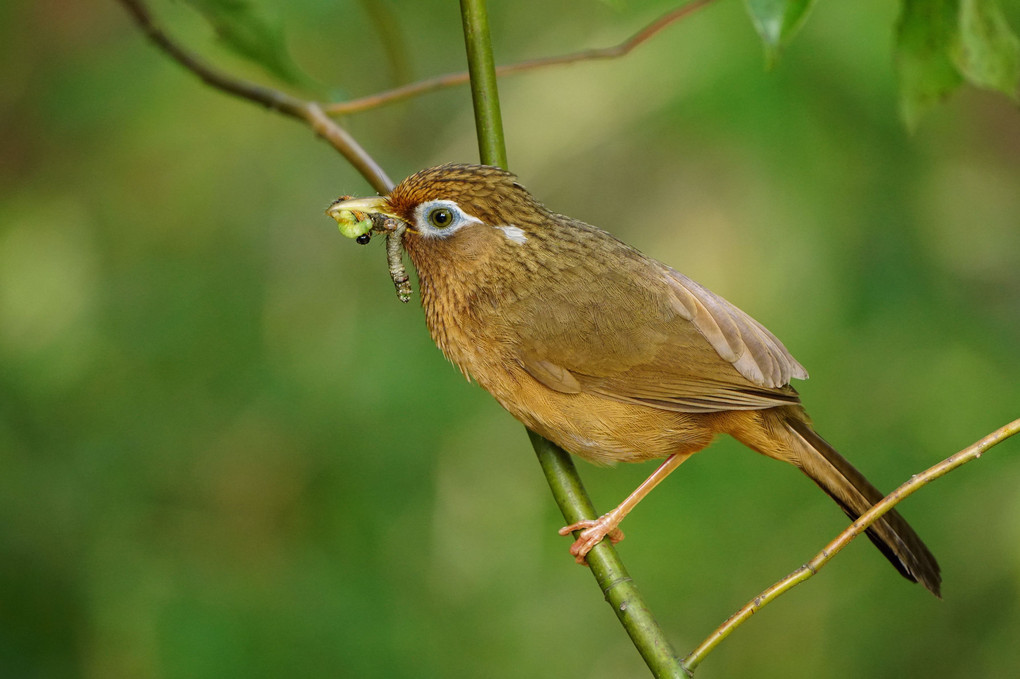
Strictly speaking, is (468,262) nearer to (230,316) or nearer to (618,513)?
(618,513)

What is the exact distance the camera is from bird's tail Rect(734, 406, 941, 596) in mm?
3041

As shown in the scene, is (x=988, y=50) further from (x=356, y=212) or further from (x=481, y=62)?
(x=356, y=212)

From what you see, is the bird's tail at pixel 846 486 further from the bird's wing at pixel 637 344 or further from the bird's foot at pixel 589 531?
the bird's foot at pixel 589 531

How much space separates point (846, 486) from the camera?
3.17 metres

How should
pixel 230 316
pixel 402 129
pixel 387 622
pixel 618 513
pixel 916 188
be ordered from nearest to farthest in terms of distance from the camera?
pixel 618 513, pixel 387 622, pixel 916 188, pixel 230 316, pixel 402 129

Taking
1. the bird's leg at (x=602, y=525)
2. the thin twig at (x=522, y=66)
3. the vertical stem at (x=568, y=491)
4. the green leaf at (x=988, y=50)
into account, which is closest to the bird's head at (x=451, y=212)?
the vertical stem at (x=568, y=491)

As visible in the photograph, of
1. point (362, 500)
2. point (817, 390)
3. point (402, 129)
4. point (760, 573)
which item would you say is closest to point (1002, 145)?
point (817, 390)

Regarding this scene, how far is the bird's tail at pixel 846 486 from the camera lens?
3041mm

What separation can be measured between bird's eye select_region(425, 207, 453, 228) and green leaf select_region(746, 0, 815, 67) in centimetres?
119

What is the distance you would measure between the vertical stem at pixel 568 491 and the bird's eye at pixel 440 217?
0.97ft

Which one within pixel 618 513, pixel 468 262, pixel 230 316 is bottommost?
pixel 618 513

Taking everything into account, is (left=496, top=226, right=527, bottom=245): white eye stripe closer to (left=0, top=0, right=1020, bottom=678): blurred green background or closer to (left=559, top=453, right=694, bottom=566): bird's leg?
(left=559, top=453, right=694, bottom=566): bird's leg

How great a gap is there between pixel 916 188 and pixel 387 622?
11.2 feet

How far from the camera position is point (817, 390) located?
5.60m
